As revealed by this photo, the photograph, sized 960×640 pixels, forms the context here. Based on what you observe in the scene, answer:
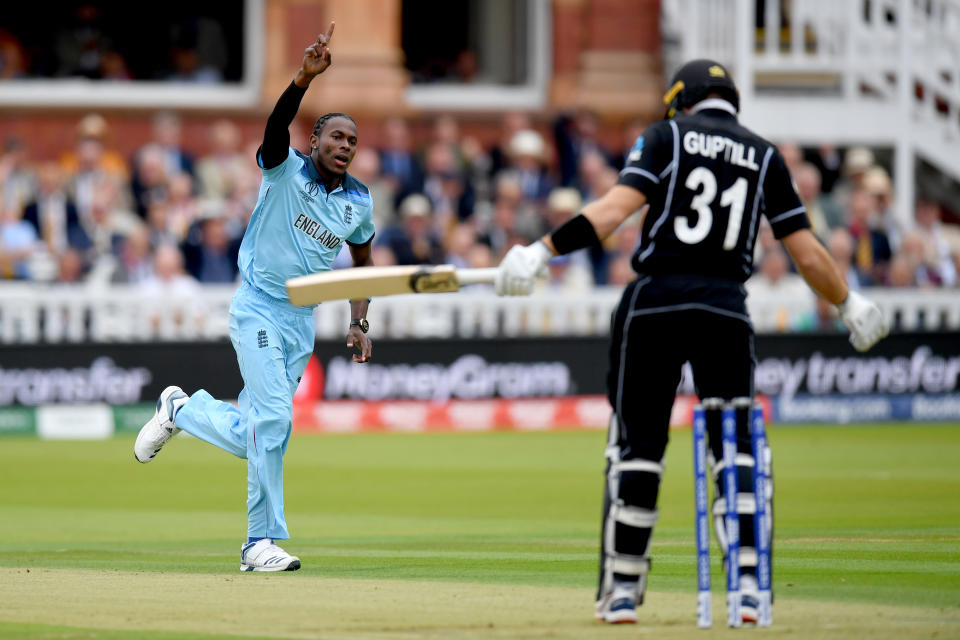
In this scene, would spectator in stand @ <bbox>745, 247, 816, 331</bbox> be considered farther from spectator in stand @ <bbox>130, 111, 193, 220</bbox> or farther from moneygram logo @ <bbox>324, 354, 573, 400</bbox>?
spectator in stand @ <bbox>130, 111, 193, 220</bbox>

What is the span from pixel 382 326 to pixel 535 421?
1.89m

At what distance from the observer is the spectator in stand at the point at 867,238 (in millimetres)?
19422

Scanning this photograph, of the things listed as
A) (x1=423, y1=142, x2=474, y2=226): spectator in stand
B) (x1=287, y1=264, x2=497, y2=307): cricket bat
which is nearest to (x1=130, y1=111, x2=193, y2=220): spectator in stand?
(x1=423, y1=142, x2=474, y2=226): spectator in stand

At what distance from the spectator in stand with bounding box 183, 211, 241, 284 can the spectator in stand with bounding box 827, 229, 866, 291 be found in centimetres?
623

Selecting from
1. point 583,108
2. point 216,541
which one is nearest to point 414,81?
point 583,108

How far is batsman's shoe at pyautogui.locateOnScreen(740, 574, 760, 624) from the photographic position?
19.8 ft

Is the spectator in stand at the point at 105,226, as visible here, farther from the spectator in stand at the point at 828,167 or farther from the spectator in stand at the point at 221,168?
the spectator in stand at the point at 828,167

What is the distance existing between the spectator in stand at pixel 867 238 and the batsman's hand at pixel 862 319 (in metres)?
13.2

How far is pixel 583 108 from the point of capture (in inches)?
839

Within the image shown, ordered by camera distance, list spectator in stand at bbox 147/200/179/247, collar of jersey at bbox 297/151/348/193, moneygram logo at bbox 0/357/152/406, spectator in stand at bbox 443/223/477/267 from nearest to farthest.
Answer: collar of jersey at bbox 297/151/348/193, moneygram logo at bbox 0/357/152/406, spectator in stand at bbox 147/200/179/247, spectator in stand at bbox 443/223/477/267

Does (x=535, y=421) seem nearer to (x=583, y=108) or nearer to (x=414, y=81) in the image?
(x=583, y=108)

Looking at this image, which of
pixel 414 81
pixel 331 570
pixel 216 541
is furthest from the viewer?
pixel 414 81

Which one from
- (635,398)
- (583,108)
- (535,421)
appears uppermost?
(583,108)

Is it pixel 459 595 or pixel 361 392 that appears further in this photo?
pixel 361 392
